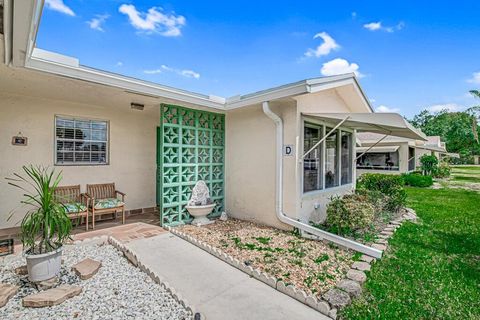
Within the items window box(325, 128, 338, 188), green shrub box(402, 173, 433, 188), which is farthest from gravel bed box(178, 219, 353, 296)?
green shrub box(402, 173, 433, 188)

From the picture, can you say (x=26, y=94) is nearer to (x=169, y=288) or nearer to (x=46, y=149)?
(x=46, y=149)

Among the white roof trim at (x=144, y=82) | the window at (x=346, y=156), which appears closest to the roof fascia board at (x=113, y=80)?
the white roof trim at (x=144, y=82)

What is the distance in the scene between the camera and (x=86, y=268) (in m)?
4.08

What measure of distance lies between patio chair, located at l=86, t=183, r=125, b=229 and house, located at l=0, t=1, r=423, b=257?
0.84ft

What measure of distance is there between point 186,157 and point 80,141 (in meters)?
3.26

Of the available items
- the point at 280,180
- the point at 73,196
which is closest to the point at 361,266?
the point at 280,180

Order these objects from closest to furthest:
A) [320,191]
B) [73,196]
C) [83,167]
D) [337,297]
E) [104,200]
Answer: [337,297] < [104,200] < [73,196] < [83,167] < [320,191]

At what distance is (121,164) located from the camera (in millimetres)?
8023

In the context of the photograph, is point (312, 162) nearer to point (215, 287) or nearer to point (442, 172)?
point (215, 287)

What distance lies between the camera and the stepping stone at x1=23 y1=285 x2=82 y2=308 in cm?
317

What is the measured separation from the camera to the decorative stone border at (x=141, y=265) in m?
3.16

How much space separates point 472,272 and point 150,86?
760 cm

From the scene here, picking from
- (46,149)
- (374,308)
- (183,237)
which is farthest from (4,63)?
(374,308)

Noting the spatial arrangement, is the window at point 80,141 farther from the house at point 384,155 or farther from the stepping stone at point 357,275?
the house at point 384,155
